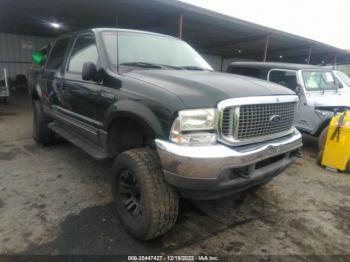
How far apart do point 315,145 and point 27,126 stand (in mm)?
→ 7328

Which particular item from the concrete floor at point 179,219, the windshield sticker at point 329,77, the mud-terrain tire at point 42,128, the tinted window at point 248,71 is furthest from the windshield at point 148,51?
the windshield sticker at point 329,77

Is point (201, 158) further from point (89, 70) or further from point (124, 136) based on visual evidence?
point (89, 70)

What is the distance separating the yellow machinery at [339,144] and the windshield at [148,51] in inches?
101

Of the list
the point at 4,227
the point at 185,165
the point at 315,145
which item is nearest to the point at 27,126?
the point at 4,227

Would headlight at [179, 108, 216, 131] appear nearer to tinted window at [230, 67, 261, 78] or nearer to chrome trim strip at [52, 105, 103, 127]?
chrome trim strip at [52, 105, 103, 127]

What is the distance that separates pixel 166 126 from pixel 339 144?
12.0 ft

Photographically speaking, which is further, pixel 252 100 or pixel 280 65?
pixel 280 65

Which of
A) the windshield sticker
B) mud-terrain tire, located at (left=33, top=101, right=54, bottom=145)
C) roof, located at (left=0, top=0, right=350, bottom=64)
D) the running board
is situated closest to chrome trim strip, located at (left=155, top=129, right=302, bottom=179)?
the running board

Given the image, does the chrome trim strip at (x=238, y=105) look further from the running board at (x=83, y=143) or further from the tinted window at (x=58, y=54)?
the tinted window at (x=58, y=54)

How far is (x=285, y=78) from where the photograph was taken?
5805 millimetres

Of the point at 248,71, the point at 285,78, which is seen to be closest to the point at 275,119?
the point at 285,78

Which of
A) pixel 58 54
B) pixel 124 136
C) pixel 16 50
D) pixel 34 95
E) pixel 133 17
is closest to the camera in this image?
pixel 124 136

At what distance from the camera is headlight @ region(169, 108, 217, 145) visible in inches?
73.5

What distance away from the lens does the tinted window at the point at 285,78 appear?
5.61 m
